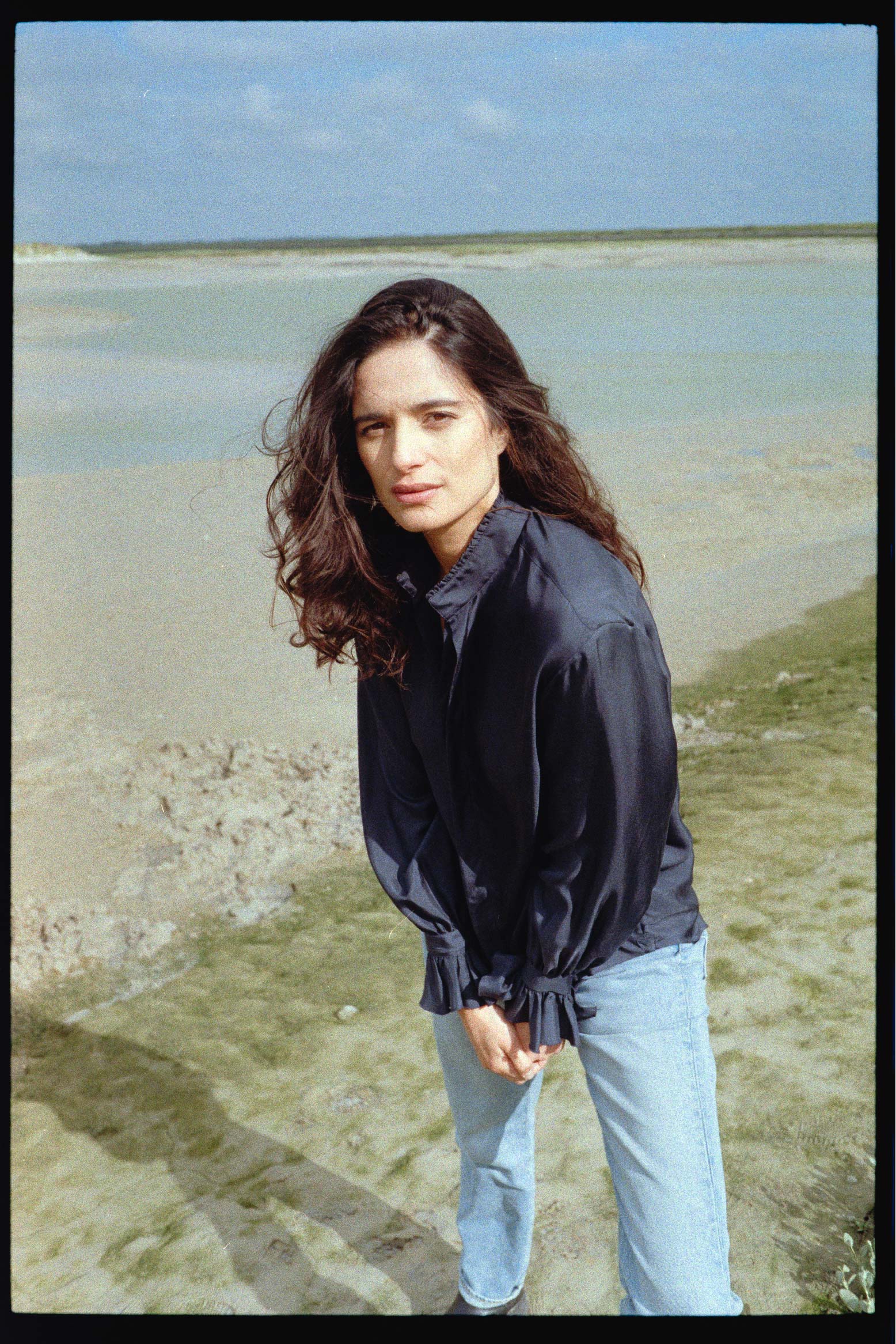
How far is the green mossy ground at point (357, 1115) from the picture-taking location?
2.23 meters

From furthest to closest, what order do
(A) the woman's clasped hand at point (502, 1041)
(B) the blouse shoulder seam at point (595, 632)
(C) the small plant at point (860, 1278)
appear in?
(C) the small plant at point (860, 1278) → (A) the woman's clasped hand at point (502, 1041) → (B) the blouse shoulder seam at point (595, 632)

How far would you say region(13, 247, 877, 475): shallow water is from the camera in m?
8.42

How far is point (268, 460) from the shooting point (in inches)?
334

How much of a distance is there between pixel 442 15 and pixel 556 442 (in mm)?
491

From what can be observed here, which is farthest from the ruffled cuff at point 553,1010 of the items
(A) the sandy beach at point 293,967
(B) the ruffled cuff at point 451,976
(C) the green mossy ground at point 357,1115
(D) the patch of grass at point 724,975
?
(D) the patch of grass at point 724,975

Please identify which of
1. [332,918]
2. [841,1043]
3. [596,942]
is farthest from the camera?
[332,918]

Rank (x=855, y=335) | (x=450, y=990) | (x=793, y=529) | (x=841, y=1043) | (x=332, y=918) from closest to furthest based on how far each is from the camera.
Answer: (x=450, y=990) → (x=841, y=1043) → (x=332, y=918) → (x=793, y=529) → (x=855, y=335)

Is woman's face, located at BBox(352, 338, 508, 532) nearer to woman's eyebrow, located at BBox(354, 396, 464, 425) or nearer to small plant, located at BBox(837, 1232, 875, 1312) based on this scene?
woman's eyebrow, located at BBox(354, 396, 464, 425)

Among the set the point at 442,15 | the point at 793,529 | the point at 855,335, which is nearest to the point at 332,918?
the point at 442,15

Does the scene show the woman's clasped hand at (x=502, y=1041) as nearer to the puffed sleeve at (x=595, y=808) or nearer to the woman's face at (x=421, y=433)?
the puffed sleeve at (x=595, y=808)

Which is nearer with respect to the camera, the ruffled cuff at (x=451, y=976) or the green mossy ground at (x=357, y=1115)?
the ruffled cuff at (x=451, y=976)

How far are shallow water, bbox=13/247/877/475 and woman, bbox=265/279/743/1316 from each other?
16.8 feet

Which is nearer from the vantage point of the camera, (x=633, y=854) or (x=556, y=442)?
(x=633, y=854)

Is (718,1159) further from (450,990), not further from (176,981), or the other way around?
(176,981)
